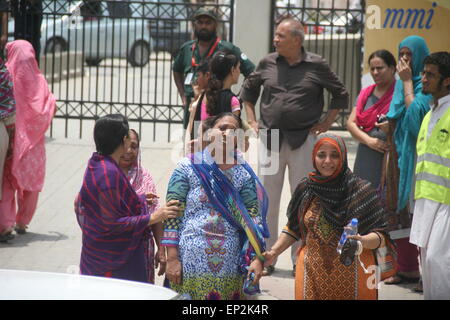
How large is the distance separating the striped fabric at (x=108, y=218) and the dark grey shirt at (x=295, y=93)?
258 centimetres

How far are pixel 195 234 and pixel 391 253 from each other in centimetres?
113

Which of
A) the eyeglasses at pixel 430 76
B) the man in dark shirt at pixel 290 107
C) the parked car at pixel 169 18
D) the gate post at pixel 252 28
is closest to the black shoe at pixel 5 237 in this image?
the man in dark shirt at pixel 290 107

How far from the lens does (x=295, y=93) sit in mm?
7832

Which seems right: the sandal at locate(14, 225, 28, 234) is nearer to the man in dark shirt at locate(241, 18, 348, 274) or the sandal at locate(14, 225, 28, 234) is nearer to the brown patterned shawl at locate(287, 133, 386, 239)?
the man in dark shirt at locate(241, 18, 348, 274)

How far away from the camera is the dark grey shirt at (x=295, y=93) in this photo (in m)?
7.83

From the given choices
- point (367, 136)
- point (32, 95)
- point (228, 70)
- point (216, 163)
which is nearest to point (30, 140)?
point (32, 95)

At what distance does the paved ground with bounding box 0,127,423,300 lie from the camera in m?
7.67

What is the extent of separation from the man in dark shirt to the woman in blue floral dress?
262cm

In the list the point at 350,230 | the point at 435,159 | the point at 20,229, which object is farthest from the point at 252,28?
the point at 350,230

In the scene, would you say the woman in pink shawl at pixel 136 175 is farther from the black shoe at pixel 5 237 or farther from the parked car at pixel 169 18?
the parked car at pixel 169 18

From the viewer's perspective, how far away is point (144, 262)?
5586 mm

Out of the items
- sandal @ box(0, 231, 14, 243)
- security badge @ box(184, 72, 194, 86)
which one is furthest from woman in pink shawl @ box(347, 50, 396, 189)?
sandal @ box(0, 231, 14, 243)

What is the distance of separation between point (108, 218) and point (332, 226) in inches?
49.8
